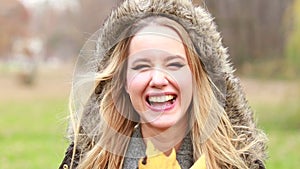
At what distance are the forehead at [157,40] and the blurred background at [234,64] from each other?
13.2 inches

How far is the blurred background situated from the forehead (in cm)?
33

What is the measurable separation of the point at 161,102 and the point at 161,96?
0.8 inches

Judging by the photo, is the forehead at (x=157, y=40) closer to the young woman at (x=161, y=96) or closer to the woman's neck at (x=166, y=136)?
the young woman at (x=161, y=96)

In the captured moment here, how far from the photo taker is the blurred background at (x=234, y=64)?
10.5 metres

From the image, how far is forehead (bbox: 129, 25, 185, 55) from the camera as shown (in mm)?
2549

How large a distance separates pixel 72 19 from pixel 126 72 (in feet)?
184

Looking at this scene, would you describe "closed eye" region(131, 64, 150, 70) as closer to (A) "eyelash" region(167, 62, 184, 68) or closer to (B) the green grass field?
(A) "eyelash" region(167, 62, 184, 68)

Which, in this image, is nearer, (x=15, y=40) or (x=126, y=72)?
(x=126, y=72)

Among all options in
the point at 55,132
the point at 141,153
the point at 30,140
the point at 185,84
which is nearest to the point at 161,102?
the point at 185,84

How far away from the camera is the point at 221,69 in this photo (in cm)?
274

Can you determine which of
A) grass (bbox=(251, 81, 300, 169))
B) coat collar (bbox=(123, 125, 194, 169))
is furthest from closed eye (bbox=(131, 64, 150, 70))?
grass (bbox=(251, 81, 300, 169))

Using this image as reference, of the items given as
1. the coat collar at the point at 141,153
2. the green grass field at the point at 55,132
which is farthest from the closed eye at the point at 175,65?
the green grass field at the point at 55,132

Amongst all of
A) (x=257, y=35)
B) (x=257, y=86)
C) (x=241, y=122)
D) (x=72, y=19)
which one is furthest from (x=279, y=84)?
(x=72, y=19)

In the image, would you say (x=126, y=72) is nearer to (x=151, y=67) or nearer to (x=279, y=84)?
(x=151, y=67)
